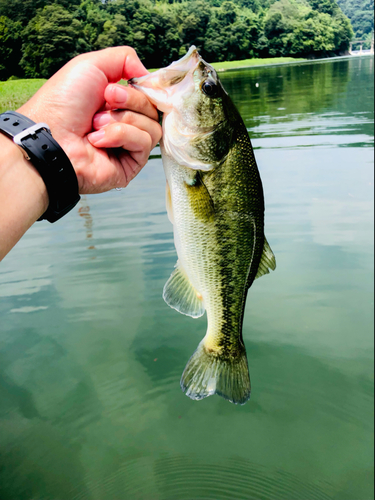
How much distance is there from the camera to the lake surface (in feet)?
10.5

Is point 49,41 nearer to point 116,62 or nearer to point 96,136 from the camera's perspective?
point 116,62

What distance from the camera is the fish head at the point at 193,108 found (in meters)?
1.42

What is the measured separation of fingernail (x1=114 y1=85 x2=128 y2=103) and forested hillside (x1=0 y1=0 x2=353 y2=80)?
565 inches

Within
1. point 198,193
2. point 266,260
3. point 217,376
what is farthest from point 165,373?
point 198,193

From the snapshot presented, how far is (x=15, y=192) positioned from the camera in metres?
1.46

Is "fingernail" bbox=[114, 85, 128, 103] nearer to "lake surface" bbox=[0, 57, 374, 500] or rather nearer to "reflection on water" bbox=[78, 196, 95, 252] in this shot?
"lake surface" bbox=[0, 57, 374, 500]

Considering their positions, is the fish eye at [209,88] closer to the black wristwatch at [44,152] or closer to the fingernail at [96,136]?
the fingernail at [96,136]

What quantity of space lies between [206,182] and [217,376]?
2.80 ft

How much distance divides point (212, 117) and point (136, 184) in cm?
882

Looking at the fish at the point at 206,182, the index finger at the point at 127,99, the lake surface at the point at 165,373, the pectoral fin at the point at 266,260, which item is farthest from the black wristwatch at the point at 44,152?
the lake surface at the point at 165,373

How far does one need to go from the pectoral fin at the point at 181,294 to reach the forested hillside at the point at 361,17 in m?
71.7

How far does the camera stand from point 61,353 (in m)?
4.51

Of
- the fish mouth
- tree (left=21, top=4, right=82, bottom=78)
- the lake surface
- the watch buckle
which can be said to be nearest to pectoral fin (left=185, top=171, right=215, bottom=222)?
the fish mouth

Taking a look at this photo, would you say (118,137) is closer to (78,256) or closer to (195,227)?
(195,227)
